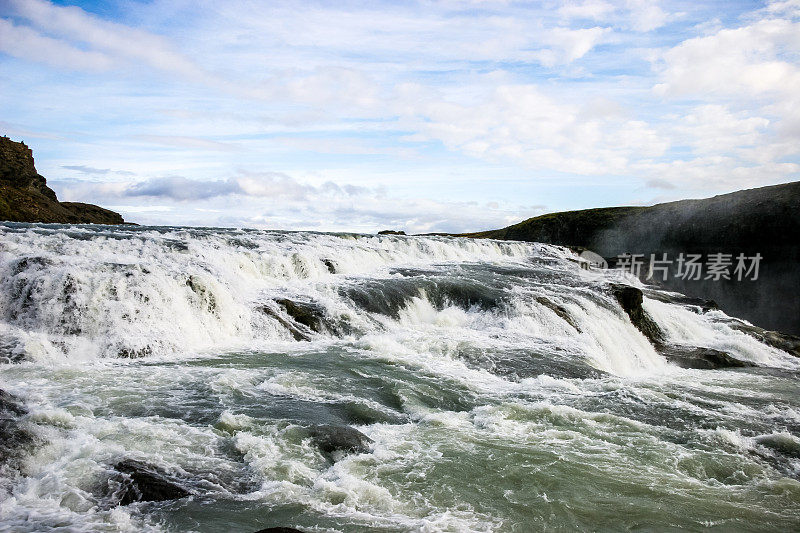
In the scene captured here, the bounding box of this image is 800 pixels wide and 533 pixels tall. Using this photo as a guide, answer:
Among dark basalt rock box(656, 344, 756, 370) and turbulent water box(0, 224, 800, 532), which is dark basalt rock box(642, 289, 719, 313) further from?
dark basalt rock box(656, 344, 756, 370)

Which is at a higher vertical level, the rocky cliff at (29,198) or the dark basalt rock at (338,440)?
the rocky cliff at (29,198)

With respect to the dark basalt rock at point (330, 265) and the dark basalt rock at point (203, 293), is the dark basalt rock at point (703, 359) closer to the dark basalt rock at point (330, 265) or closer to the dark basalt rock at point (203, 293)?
the dark basalt rock at point (330, 265)

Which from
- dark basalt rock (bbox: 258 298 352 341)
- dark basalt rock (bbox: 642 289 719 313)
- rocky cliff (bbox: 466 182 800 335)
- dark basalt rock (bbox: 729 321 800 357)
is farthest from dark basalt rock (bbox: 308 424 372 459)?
rocky cliff (bbox: 466 182 800 335)

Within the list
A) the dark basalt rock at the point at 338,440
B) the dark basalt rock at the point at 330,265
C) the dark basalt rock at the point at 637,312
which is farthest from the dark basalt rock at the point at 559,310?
the dark basalt rock at the point at 338,440

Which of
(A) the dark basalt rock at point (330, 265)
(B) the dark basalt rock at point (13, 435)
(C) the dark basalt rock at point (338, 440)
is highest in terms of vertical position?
(A) the dark basalt rock at point (330, 265)

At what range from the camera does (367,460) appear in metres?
6.51

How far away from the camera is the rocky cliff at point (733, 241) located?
39.2 m

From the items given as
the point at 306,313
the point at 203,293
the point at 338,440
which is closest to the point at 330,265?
the point at 306,313

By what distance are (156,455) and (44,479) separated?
109cm

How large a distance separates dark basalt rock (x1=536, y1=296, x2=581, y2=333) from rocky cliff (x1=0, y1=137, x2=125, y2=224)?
59451 mm

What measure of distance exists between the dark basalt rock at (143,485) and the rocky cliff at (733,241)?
4245cm

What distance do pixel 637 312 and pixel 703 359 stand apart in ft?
9.89

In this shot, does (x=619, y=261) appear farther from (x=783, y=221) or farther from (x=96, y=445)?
(x=96, y=445)

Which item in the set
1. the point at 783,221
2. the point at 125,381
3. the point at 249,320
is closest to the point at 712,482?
the point at 125,381
